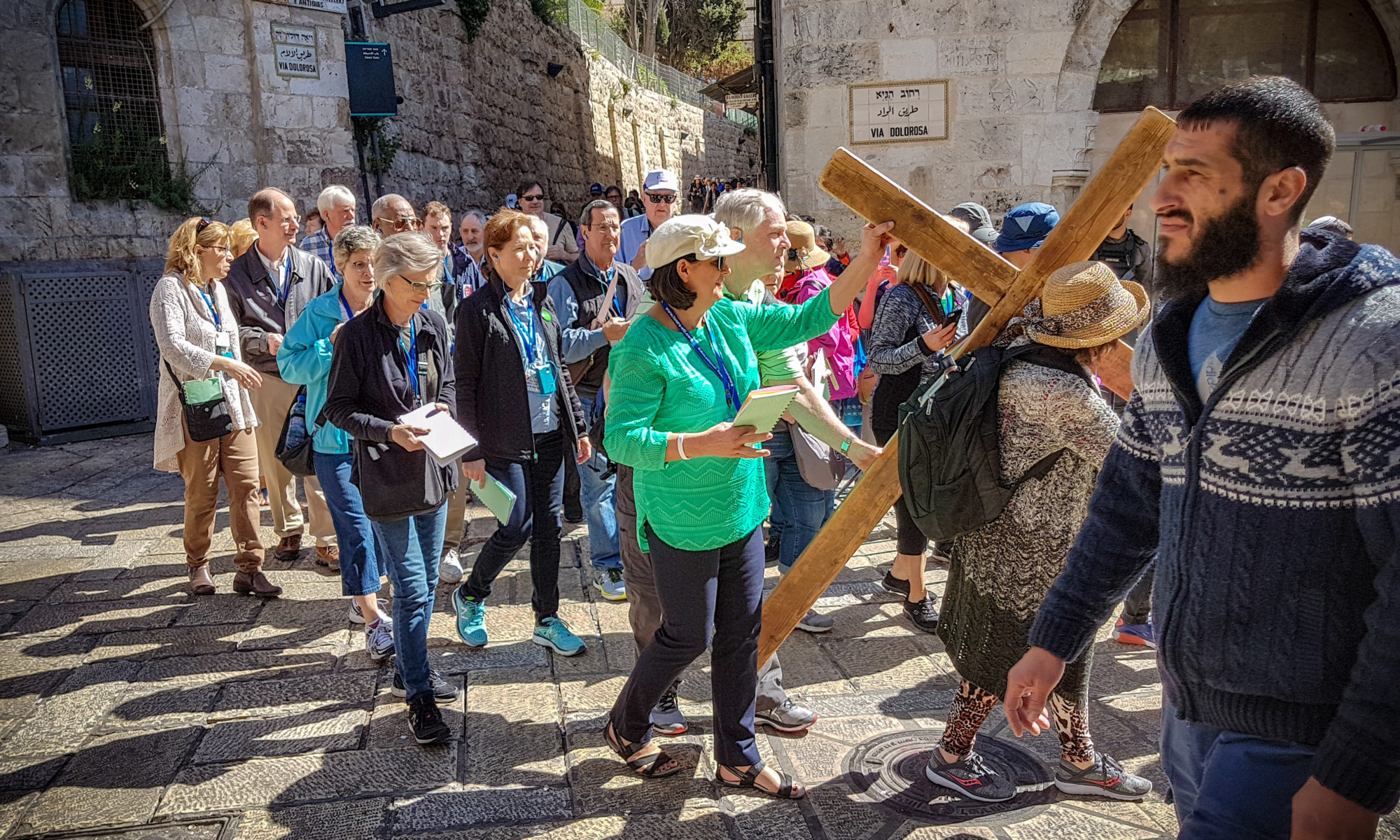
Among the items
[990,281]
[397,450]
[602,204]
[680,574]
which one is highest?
[602,204]

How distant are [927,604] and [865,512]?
68.7 inches

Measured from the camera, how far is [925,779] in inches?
130

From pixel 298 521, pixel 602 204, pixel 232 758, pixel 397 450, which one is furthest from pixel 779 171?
pixel 232 758

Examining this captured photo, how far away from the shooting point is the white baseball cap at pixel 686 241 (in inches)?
116

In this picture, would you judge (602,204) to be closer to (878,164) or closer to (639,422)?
(639,422)

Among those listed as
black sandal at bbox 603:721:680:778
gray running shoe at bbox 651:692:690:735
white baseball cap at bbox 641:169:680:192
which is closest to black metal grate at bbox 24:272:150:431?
white baseball cap at bbox 641:169:680:192

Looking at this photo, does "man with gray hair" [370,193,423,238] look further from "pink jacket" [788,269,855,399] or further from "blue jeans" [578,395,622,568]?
"pink jacket" [788,269,855,399]

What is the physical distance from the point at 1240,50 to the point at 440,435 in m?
9.18

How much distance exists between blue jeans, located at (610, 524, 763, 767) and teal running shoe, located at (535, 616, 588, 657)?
4.00ft

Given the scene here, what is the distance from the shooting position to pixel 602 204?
5.33 m

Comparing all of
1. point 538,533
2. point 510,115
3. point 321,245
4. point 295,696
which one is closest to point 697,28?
point 510,115

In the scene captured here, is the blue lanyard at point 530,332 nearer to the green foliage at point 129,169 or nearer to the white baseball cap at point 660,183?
the white baseball cap at point 660,183

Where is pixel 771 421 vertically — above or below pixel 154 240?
below

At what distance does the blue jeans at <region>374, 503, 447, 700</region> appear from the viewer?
3.63m
